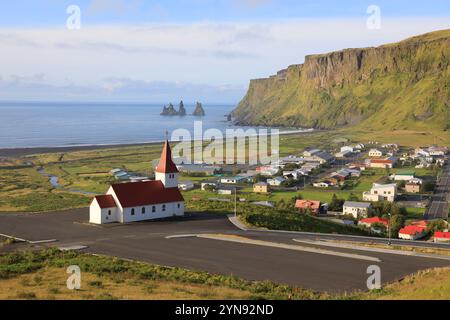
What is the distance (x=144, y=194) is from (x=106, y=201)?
3248 mm

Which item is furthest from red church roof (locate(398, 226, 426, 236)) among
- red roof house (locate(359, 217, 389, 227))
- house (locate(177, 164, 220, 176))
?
house (locate(177, 164, 220, 176))

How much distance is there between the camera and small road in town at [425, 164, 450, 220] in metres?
65.7

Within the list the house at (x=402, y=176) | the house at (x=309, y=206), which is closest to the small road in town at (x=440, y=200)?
the house at (x=402, y=176)

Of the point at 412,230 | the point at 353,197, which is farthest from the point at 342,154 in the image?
the point at 412,230

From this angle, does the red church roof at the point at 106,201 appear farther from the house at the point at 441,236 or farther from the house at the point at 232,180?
the house at the point at 232,180

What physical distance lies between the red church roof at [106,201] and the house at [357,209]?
34.8 meters

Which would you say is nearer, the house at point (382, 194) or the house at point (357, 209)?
the house at point (357, 209)

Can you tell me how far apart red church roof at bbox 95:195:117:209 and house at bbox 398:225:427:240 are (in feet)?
96.1

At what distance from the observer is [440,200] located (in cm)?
7525

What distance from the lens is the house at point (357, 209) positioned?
6562 cm

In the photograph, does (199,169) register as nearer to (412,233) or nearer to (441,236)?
(412,233)

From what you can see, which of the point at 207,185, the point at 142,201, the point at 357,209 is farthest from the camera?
the point at 207,185
